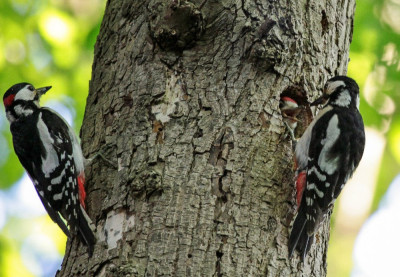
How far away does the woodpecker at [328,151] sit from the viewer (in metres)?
2.93

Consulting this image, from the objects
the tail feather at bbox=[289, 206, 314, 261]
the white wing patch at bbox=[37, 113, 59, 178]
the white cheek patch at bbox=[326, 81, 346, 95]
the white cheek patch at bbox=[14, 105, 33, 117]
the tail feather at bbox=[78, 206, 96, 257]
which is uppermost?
the white cheek patch at bbox=[14, 105, 33, 117]

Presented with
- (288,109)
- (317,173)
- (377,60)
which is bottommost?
(317,173)

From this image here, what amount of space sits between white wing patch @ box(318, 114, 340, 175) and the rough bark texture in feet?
1.03

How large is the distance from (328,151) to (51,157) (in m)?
1.72

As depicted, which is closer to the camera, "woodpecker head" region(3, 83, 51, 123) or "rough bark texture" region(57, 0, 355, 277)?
"rough bark texture" region(57, 0, 355, 277)

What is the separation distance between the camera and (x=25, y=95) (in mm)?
4012

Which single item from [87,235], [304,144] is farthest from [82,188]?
[304,144]

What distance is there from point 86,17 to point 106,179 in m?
3.10

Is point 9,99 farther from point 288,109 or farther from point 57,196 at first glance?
point 288,109

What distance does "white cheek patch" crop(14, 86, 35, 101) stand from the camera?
3980 millimetres

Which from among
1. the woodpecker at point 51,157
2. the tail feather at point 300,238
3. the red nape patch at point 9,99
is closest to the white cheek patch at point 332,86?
the tail feather at point 300,238

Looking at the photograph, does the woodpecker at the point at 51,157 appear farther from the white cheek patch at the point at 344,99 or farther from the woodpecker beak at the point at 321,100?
the white cheek patch at the point at 344,99

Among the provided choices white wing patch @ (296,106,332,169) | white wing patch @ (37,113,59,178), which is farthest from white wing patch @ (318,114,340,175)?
white wing patch @ (37,113,59,178)

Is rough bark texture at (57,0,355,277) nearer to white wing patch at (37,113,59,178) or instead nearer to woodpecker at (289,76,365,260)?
woodpecker at (289,76,365,260)
